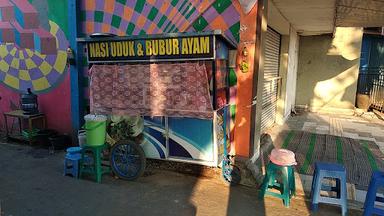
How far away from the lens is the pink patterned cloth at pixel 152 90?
4.65 metres

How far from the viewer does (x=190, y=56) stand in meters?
4.57

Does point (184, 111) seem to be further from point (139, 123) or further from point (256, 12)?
point (256, 12)

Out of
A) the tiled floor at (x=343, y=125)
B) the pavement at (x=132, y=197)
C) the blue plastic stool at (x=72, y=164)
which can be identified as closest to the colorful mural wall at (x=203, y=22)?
the pavement at (x=132, y=197)

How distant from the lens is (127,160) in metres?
5.18

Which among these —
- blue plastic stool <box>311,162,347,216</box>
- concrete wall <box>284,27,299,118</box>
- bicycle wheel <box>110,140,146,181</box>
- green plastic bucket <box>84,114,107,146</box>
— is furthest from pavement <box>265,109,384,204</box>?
green plastic bucket <box>84,114,107,146</box>

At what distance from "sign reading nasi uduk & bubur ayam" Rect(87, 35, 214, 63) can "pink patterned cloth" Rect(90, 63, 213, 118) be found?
14 centimetres

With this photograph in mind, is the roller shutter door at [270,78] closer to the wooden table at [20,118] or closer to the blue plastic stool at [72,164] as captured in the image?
the blue plastic stool at [72,164]

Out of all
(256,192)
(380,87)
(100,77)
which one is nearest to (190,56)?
(100,77)

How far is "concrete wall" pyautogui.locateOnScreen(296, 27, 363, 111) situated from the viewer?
11883mm

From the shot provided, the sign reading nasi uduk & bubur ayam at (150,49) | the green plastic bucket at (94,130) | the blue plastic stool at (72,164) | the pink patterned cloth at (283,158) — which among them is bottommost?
the blue plastic stool at (72,164)

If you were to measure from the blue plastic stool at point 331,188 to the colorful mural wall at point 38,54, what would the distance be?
18.4ft

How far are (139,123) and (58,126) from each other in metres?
3.14

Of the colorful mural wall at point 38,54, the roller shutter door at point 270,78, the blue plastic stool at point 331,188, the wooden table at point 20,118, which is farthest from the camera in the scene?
the roller shutter door at point 270,78

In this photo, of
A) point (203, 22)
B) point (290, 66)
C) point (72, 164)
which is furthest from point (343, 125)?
point (72, 164)
